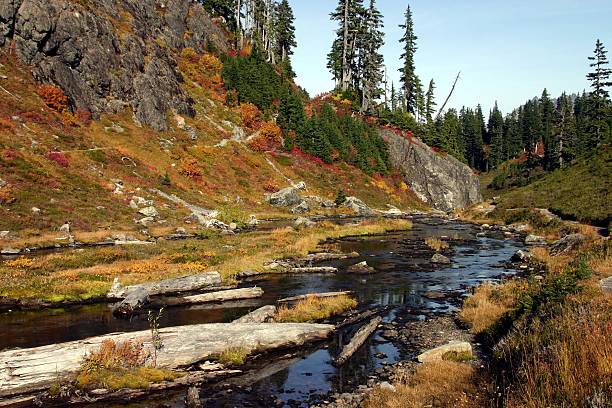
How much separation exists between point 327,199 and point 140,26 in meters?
56.2

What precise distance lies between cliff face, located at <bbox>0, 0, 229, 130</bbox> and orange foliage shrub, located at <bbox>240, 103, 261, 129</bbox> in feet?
40.6

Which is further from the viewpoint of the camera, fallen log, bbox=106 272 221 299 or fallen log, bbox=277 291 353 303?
fallen log, bbox=106 272 221 299

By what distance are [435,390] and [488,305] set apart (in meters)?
10.1

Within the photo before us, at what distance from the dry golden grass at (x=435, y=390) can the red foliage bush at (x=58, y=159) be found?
52543mm

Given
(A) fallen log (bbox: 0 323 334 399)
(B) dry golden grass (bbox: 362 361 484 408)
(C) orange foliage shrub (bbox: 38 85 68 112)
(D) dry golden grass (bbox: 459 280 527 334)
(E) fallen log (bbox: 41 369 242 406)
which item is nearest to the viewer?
(B) dry golden grass (bbox: 362 361 484 408)

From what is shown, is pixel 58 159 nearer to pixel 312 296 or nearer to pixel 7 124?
pixel 7 124

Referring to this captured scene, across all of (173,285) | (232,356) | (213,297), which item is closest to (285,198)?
(173,285)

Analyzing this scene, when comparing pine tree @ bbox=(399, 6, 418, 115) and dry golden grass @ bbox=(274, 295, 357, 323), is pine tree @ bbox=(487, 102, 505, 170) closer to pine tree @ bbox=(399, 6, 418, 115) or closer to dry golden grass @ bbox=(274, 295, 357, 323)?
pine tree @ bbox=(399, 6, 418, 115)

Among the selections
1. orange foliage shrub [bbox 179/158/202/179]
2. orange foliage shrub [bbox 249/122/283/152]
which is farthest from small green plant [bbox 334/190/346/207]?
orange foliage shrub [bbox 179/158/202/179]

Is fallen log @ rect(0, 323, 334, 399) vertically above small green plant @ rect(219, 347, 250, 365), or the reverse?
fallen log @ rect(0, 323, 334, 399)

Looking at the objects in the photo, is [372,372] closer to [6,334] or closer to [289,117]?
[6,334]

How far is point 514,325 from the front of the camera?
14461 millimetres

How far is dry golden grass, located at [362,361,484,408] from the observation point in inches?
402

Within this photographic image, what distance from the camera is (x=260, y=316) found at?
19.0 m
